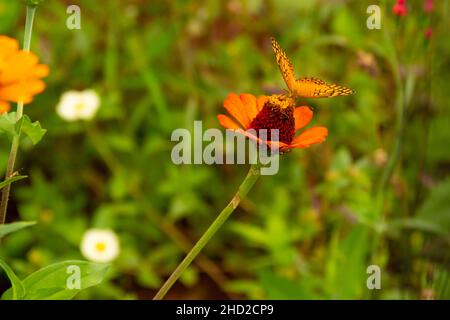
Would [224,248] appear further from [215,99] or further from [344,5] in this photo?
[344,5]

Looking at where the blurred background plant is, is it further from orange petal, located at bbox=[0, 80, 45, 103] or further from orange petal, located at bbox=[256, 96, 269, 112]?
orange petal, located at bbox=[0, 80, 45, 103]

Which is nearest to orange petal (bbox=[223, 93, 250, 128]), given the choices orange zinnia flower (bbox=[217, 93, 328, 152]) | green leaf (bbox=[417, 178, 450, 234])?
orange zinnia flower (bbox=[217, 93, 328, 152])

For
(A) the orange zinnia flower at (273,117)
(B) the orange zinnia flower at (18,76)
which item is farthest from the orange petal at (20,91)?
A: (A) the orange zinnia flower at (273,117)

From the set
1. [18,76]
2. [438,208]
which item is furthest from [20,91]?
[438,208]

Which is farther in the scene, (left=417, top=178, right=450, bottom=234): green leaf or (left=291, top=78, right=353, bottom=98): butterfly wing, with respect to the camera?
(left=417, top=178, right=450, bottom=234): green leaf

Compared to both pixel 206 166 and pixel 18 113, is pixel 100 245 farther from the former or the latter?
pixel 18 113

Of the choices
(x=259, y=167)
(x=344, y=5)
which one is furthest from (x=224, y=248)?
(x=259, y=167)
